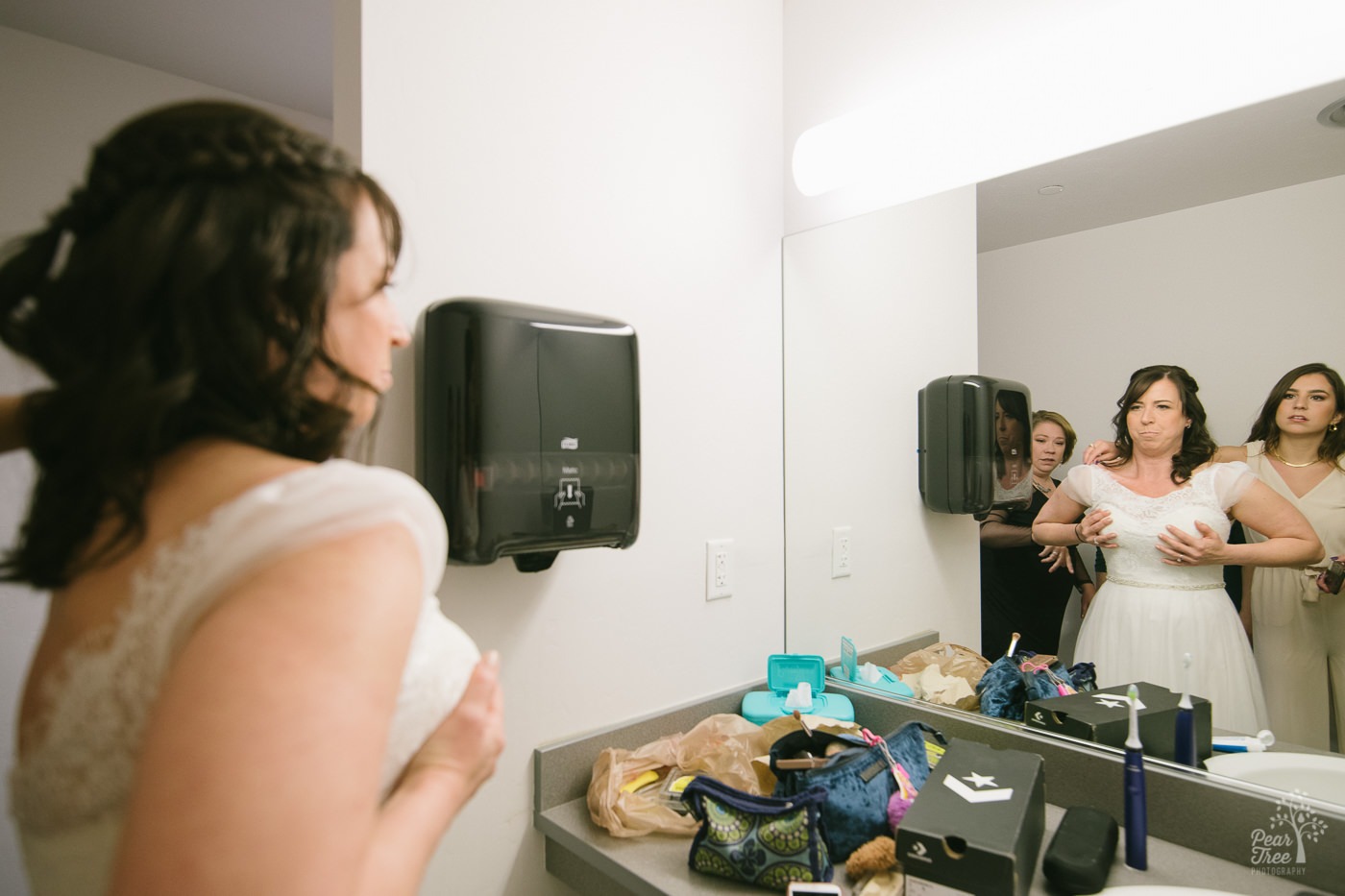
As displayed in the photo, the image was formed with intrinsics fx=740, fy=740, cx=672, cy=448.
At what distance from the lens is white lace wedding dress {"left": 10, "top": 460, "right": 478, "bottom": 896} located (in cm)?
45

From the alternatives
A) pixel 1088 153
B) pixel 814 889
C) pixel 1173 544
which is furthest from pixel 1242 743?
pixel 1088 153

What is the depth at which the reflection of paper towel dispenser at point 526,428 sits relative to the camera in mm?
1042

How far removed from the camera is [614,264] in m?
1.36

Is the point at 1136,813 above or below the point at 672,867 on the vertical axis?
above

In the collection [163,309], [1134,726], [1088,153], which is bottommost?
[1134,726]

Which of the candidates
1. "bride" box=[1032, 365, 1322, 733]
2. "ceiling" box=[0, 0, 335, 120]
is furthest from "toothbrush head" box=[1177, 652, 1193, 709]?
"ceiling" box=[0, 0, 335, 120]

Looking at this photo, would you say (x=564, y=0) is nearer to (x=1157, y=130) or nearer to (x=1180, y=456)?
(x=1157, y=130)

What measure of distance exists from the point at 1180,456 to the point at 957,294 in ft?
1.64

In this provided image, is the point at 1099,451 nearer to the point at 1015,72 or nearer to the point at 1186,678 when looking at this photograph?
the point at 1186,678

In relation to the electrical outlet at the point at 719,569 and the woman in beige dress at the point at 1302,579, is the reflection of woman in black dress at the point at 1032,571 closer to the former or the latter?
the woman in beige dress at the point at 1302,579

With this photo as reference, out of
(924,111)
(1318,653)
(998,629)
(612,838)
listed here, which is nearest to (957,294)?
(924,111)

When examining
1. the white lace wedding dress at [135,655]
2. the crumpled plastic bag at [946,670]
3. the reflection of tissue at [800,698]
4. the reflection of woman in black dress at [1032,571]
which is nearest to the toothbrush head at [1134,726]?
the reflection of woman in black dress at [1032,571]

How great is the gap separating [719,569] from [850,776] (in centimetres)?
53

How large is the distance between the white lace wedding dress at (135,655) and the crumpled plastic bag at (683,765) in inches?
31.4
